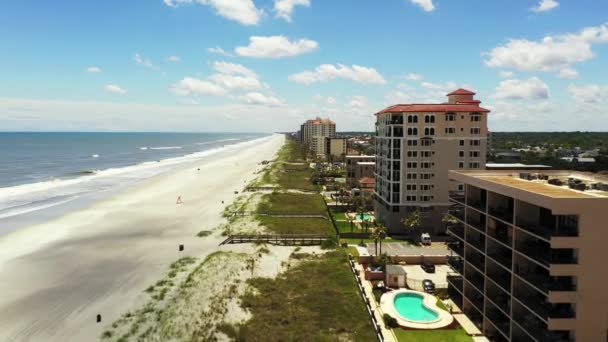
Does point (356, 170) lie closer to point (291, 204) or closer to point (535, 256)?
point (291, 204)

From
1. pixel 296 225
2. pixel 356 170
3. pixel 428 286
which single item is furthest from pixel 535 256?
pixel 356 170

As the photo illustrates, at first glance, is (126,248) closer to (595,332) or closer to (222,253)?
(222,253)

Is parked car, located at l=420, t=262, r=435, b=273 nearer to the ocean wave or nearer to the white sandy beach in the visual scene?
the white sandy beach

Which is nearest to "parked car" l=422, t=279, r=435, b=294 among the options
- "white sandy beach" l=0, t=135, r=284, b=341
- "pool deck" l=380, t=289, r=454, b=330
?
"pool deck" l=380, t=289, r=454, b=330

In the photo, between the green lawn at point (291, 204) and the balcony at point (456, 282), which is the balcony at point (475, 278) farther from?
the green lawn at point (291, 204)

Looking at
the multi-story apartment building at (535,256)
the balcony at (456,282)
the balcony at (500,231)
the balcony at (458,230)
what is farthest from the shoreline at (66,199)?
the balcony at (500,231)

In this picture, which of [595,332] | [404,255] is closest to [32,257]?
[404,255]
